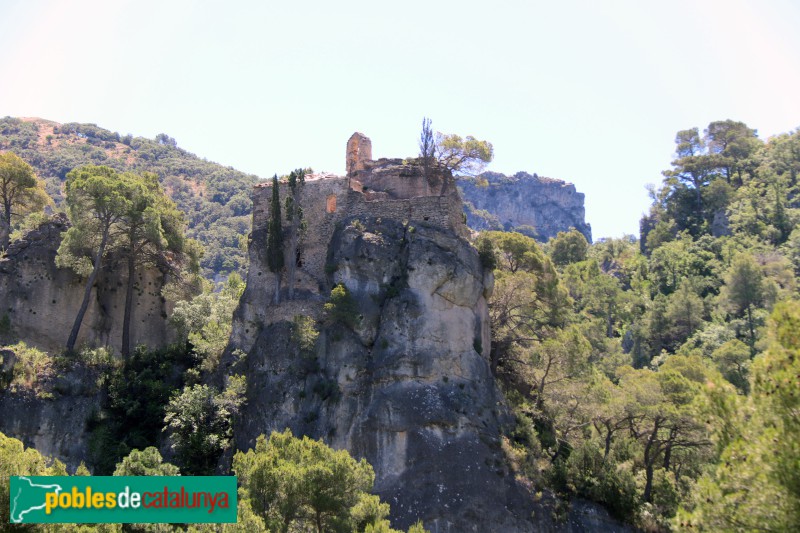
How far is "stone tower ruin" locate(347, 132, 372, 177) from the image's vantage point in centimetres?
4159

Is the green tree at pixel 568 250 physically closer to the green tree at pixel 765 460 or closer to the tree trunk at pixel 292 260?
the tree trunk at pixel 292 260

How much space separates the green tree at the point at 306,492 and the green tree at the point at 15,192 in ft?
82.4

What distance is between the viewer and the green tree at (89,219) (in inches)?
1457

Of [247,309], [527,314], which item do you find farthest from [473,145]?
[247,309]

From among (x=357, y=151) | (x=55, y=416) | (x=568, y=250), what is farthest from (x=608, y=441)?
(x=568, y=250)

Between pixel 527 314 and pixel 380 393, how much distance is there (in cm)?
1064

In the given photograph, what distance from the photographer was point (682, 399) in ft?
108

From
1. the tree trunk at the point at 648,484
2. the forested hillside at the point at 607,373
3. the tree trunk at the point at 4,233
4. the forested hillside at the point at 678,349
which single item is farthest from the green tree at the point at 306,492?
the tree trunk at the point at 4,233

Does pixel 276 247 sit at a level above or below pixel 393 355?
above

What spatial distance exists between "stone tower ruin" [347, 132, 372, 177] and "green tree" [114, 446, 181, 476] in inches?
881

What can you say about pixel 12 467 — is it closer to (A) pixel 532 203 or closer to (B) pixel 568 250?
(B) pixel 568 250

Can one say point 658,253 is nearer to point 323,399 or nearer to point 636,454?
point 636,454

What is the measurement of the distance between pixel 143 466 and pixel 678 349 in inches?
1604

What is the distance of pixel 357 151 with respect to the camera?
41.7m
